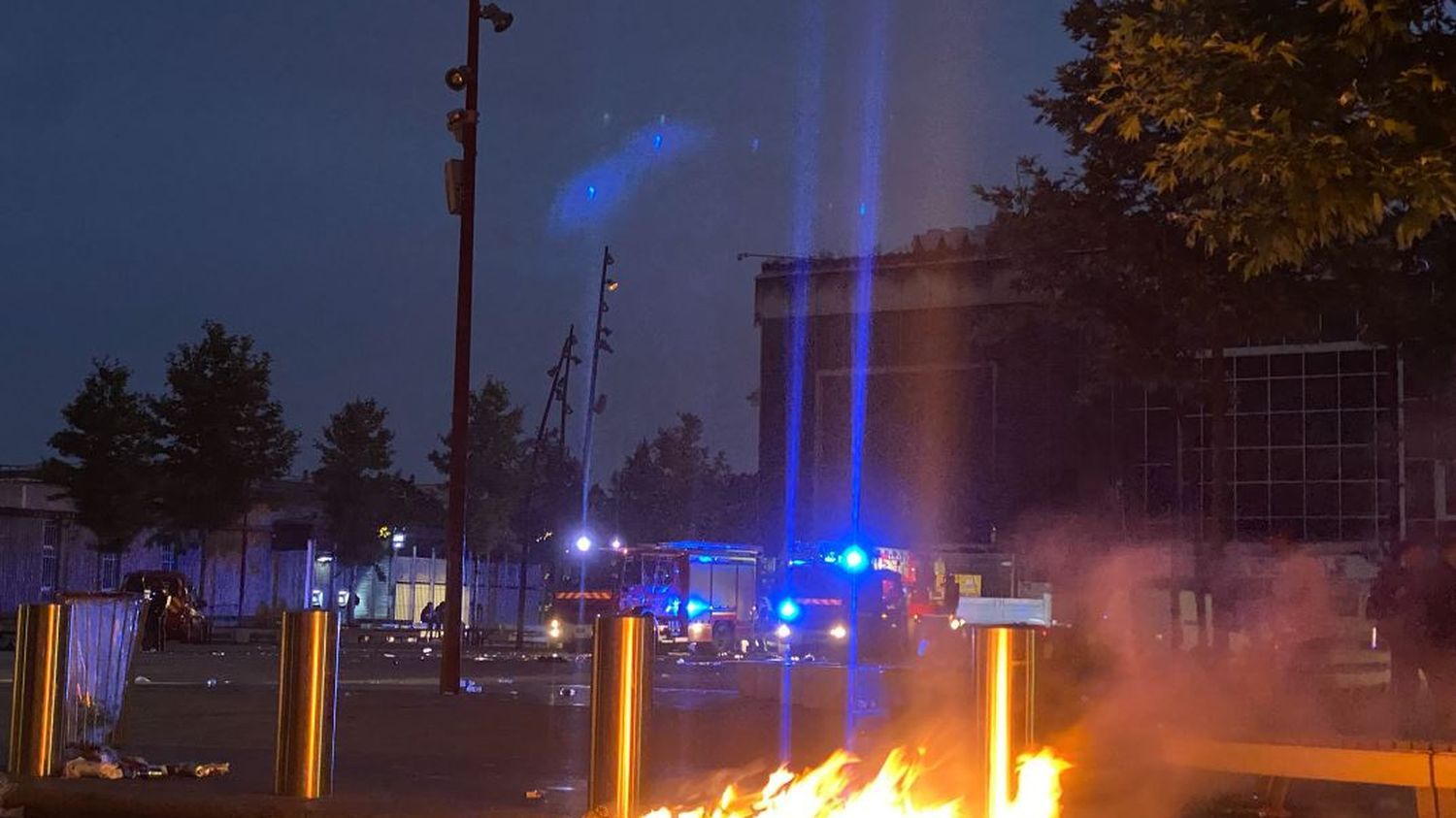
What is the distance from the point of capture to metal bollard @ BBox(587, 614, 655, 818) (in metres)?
8.00

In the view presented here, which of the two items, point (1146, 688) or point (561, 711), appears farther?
point (561, 711)

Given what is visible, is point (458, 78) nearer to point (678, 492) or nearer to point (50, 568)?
point (50, 568)

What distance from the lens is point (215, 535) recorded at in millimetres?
50125

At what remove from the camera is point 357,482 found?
51031mm

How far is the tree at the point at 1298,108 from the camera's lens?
8.62 m

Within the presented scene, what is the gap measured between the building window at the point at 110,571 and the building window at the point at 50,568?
1.21m

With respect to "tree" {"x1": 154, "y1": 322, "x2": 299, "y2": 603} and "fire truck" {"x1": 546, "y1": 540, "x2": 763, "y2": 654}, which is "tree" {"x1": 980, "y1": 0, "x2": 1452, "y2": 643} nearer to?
"fire truck" {"x1": 546, "y1": 540, "x2": 763, "y2": 654}

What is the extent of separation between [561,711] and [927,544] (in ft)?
141

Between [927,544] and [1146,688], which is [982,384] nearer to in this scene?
[927,544]

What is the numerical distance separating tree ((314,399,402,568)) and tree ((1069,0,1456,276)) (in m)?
43.4

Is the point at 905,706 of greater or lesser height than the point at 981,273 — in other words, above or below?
below

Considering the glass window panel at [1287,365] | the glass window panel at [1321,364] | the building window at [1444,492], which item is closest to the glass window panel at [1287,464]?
the glass window panel at [1287,365]

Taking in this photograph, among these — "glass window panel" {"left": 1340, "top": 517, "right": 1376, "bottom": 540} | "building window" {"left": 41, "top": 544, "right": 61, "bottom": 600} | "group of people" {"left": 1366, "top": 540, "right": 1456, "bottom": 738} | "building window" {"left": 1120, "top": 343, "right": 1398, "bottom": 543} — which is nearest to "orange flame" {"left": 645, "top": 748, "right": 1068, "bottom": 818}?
"group of people" {"left": 1366, "top": 540, "right": 1456, "bottom": 738}

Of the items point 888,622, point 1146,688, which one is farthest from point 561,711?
point 888,622
